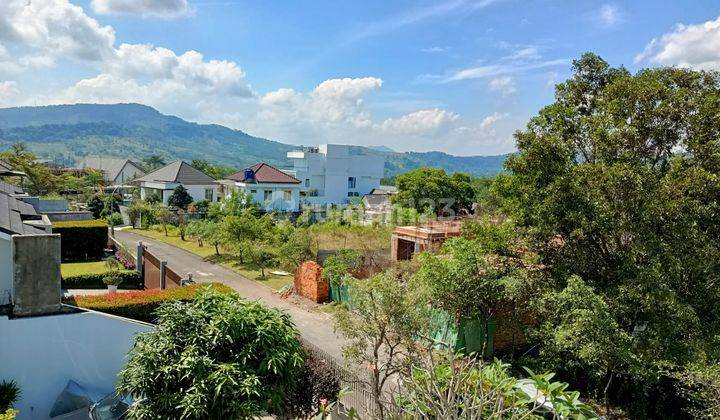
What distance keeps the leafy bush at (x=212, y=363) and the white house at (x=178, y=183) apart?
4236 cm

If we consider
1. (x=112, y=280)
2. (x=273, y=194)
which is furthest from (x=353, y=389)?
(x=273, y=194)

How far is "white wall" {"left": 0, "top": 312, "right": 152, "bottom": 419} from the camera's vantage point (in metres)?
9.69

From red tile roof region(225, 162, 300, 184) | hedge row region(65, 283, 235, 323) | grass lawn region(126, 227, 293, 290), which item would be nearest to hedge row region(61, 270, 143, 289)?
Answer: grass lawn region(126, 227, 293, 290)

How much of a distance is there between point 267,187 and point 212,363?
4089 centimetres

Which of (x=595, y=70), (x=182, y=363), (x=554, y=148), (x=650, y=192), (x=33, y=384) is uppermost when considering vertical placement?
(x=595, y=70)

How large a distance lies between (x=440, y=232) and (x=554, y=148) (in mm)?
10848

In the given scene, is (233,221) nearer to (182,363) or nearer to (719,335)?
(182,363)

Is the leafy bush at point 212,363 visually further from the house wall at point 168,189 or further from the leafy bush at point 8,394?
the house wall at point 168,189

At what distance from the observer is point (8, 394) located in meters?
9.23

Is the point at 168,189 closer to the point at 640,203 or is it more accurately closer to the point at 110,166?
the point at 640,203

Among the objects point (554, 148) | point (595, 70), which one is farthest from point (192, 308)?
point (595, 70)

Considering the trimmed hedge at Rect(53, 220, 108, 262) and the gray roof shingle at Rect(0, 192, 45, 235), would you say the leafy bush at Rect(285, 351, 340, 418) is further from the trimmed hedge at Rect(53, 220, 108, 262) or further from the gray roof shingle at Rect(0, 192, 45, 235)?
the trimmed hedge at Rect(53, 220, 108, 262)

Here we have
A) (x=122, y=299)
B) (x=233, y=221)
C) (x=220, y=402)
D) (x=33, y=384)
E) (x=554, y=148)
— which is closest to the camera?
(x=220, y=402)

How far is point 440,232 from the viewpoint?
23.1m
